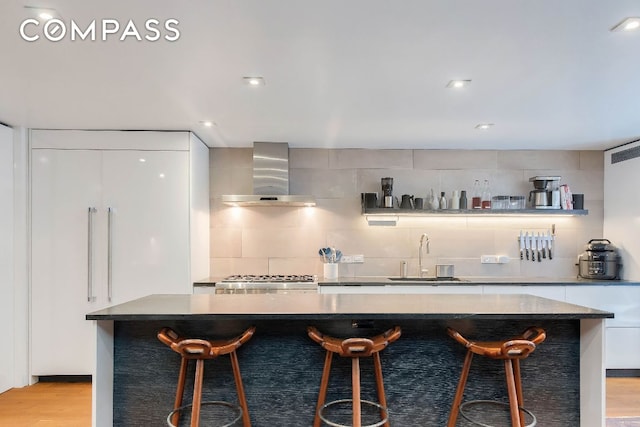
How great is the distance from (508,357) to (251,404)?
53.8 inches

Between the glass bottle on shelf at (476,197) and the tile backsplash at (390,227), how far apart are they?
2.6 inches

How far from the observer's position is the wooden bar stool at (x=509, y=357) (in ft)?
6.77

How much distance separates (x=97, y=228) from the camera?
155 inches

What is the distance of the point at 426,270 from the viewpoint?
4715 millimetres

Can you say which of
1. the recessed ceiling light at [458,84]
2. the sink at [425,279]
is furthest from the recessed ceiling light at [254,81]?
the sink at [425,279]

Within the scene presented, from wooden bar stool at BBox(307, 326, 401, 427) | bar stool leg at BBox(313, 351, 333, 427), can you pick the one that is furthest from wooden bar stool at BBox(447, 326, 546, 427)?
bar stool leg at BBox(313, 351, 333, 427)

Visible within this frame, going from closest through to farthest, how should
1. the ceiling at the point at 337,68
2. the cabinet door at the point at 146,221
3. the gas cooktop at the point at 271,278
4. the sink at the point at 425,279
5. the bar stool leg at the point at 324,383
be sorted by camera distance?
the ceiling at the point at 337,68
the bar stool leg at the point at 324,383
the cabinet door at the point at 146,221
the gas cooktop at the point at 271,278
the sink at the point at 425,279

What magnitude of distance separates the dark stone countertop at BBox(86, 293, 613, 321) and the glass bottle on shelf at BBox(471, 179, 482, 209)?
1.96 metres

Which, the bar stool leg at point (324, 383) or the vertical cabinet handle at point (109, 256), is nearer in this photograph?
the bar stool leg at point (324, 383)

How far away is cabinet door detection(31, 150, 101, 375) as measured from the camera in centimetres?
388

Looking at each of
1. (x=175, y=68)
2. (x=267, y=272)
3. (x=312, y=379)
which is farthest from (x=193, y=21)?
(x=267, y=272)

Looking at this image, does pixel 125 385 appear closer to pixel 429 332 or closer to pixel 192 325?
pixel 192 325

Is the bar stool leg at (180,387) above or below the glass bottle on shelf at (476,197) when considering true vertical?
below

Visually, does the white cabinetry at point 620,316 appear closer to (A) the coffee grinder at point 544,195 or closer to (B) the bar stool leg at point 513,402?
(A) the coffee grinder at point 544,195
